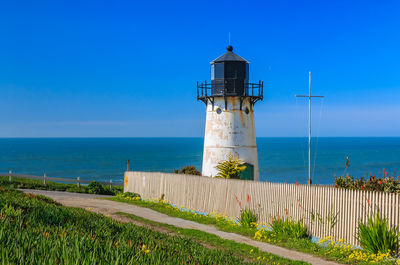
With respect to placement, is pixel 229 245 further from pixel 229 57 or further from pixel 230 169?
pixel 229 57

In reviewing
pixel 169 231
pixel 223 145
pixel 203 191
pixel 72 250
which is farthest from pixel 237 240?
pixel 223 145

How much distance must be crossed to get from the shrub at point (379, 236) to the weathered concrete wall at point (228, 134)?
14346 millimetres

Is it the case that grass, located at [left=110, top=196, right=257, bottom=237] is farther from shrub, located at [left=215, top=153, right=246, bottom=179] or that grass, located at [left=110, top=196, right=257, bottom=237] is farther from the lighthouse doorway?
the lighthouse doorway

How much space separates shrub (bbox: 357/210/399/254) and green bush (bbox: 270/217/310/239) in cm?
232

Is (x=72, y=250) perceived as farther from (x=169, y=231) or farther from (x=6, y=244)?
(x=169, y=231)

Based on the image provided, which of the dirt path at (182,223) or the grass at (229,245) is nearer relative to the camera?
the grass at (229,245)

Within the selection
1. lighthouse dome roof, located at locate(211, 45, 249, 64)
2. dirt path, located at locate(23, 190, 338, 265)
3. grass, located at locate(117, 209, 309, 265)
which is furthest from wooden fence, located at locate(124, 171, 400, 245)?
lighthouse dome roof, located at locate(211, 45, 249, 64)

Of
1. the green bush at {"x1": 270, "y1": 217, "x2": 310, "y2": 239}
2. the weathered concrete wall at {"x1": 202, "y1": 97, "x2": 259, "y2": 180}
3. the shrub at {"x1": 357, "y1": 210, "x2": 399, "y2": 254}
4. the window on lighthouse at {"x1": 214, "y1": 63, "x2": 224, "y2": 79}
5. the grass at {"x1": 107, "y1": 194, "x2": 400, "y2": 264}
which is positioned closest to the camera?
the grass at {"x1": 107, "y1": 194, "x2": 400, "y2": 264}

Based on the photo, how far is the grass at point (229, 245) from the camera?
10523 millimetres

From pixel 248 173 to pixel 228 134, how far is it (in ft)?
9.32

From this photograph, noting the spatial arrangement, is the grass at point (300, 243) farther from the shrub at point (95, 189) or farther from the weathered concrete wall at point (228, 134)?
the shrub at point (95, 189)

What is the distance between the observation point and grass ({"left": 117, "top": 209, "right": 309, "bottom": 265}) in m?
10.5

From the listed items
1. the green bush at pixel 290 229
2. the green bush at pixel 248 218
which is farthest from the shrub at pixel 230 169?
the green bush at pixel 290 229

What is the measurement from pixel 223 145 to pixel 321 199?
12.6m
